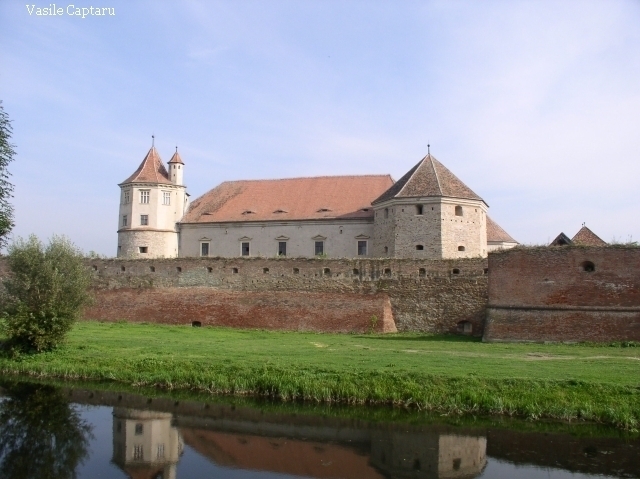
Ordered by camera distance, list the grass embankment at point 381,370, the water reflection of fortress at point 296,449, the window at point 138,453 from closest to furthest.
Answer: the water reflection of fortress at point 296,449 < the window at point 138,453 < the grass embankment at point 381,370

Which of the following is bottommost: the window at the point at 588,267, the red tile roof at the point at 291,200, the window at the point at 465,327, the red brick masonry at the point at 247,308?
the window at the point at 465,327

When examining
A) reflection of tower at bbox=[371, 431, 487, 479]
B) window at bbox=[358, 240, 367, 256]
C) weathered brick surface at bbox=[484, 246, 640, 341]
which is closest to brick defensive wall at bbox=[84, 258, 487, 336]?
weathered brick surface at bbox=[484, 246, 640, 341]

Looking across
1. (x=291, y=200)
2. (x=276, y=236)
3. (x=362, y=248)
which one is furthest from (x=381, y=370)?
(x=291, y=200)

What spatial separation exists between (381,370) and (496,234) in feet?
69.0

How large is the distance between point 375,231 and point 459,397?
1887cm

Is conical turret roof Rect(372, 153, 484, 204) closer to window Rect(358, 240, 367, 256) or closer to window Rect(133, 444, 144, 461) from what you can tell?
window Rect(358, 240, 367, 256)

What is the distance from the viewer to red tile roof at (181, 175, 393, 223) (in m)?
34.9

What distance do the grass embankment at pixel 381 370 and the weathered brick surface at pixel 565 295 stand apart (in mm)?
1071

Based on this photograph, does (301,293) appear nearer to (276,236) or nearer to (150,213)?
(276,236)

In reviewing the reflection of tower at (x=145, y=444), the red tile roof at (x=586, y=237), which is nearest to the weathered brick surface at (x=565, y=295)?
the red tile roof at (x=586, y=237)

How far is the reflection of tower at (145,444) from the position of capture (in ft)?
39.2

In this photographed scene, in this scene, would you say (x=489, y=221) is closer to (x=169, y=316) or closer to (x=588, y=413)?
(x=169, y=316)

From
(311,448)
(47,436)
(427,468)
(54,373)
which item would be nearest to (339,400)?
(311,448)

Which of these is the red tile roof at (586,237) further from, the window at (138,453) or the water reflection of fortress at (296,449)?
the window at (138,453)
